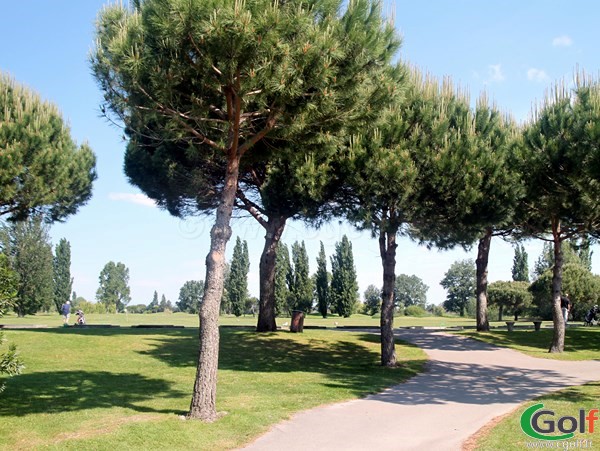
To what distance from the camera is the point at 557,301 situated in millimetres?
22766

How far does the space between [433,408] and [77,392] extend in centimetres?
765

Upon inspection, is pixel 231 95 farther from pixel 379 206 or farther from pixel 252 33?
pixel 379 206

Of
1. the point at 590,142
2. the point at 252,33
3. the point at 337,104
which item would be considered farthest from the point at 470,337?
the point at 252,33

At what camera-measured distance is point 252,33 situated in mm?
8898

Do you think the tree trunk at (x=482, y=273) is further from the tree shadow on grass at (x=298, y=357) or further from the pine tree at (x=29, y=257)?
→ the pine tree at (x=29, y=257)

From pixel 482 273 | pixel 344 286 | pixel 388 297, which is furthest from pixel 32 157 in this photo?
pixel 344 286

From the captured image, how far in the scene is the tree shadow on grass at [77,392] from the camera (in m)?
10.5

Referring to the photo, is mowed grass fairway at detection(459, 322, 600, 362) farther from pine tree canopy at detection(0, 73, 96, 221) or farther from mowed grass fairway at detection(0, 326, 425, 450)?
pine tree canopy at detection(0, 73, 96, 221)

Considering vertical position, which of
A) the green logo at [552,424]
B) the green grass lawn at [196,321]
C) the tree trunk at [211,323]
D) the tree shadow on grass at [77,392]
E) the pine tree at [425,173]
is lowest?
the green grass lawn at [196,321]

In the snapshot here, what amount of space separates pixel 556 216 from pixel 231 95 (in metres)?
16.5

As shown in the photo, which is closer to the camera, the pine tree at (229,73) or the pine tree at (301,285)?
the pine tree at (229,73)

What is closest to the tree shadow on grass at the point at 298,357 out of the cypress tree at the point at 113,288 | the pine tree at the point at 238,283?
the pine tree at the point at 238,283

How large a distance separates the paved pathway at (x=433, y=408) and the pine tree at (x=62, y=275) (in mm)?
59425

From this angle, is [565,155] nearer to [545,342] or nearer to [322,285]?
[545,342]
